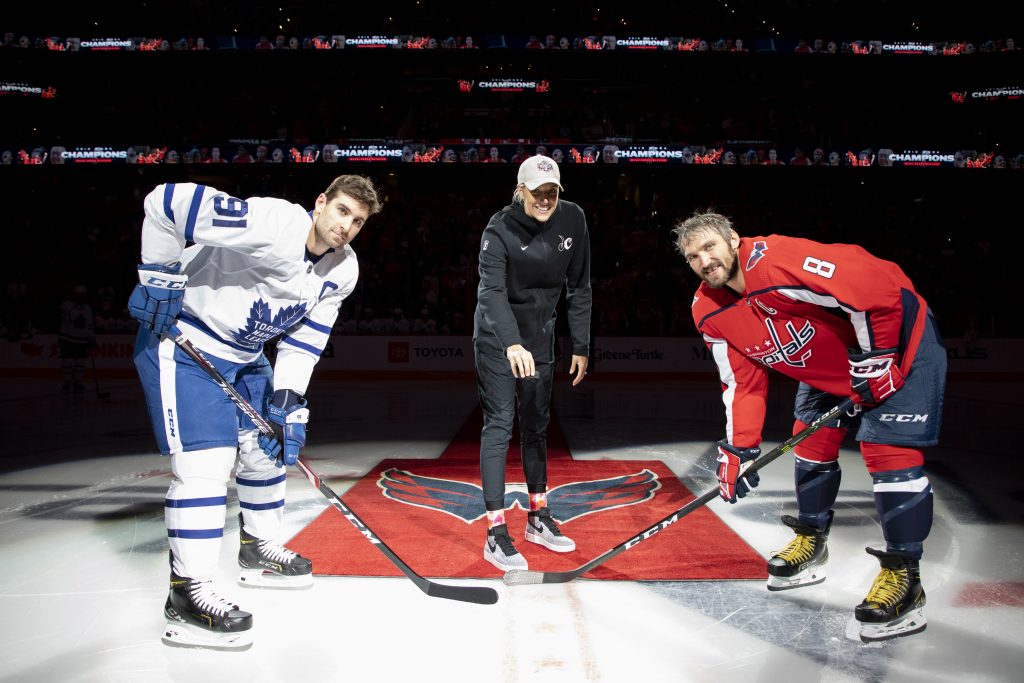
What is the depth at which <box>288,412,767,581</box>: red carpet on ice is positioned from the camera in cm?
297

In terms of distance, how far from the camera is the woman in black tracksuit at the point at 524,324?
3.00 metres

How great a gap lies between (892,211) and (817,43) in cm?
402

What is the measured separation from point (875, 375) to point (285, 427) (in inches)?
82.2

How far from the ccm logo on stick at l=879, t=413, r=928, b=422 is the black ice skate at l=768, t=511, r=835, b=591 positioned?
657mm

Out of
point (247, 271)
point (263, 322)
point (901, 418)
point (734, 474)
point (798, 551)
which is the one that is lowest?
point (798, 551)

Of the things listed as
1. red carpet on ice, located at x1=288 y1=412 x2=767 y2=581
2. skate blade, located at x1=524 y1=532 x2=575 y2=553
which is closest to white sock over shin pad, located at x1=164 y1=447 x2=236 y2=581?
red carpet on ice, located at x1=288 y1=412 x2=767 y2=581

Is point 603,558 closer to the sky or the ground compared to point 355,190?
closer to the ground

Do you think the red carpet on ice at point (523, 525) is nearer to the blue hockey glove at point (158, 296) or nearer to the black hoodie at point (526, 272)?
the black hoodie at point (526, 272)

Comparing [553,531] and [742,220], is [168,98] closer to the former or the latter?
[742,220]

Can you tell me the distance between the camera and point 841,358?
2686 mm

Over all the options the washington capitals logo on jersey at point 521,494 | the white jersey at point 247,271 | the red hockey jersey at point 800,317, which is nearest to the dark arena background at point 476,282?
the washington capitals logo on jersey at point 521,494

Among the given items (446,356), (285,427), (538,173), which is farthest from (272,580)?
(446,356)

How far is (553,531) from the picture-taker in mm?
3242

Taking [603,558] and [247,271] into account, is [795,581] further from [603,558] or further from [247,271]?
[247,271]
